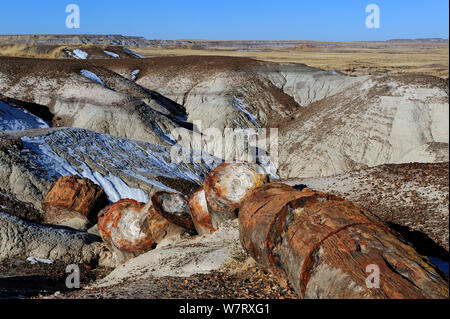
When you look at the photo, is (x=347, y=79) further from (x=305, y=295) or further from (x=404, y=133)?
(x=305, y=295)

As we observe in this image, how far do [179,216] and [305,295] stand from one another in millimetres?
7121

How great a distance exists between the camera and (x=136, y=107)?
107 ft

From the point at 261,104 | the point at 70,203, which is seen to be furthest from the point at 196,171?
the point at 261,104

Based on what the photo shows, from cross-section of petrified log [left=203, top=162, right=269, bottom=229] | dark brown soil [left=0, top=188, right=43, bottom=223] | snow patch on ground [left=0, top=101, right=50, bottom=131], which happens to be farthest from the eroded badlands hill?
dark brown soil [left=0, top=188, right=43, bottom=223]

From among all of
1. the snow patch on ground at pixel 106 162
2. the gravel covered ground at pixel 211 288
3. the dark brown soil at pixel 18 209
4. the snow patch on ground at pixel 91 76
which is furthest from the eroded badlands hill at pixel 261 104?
the gravel covered ground at pixel 211 288

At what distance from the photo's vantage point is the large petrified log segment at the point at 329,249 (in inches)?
201

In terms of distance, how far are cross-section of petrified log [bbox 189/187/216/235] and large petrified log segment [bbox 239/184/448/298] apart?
3.96m

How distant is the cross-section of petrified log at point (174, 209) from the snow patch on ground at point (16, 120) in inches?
661

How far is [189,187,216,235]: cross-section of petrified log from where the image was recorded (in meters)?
12.0

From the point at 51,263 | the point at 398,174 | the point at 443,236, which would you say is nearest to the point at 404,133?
the point at 398,174

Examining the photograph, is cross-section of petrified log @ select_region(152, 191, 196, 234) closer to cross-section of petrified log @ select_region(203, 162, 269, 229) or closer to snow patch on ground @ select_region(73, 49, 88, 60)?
cross-section of petrified log @ select_region(203, 162, 269, 229)

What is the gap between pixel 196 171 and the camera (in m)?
24.3

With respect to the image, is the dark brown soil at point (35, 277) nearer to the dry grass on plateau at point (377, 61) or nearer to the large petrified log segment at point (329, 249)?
the large petrified log segment at point (329, 249)
